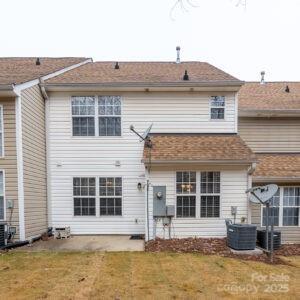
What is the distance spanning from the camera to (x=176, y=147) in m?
9.94

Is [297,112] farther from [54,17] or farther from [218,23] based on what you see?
[54,17]

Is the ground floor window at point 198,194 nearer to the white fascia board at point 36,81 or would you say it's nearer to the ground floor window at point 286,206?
the ground floor window at point 286,206

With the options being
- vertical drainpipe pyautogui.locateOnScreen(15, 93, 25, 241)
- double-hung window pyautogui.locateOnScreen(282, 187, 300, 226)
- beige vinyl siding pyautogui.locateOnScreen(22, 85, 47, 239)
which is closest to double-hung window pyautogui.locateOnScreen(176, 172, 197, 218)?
double-hung window pyautogui.locateOnScreen(282, 187, 300, 226)

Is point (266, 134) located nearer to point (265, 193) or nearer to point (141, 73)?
point (265, 193)

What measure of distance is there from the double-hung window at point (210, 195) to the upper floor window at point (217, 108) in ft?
7.82

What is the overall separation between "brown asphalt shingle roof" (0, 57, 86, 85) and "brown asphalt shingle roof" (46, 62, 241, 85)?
64 cm

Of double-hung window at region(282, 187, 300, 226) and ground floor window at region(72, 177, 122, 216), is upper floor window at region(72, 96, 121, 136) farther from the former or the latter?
double-hung window at region(282, 187, 300, 226)

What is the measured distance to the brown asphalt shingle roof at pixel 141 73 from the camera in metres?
10.7

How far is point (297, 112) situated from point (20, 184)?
10.3 metres

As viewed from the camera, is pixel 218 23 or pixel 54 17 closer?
pixel 218 23

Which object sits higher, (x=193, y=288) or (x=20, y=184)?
(x=20, y=184)

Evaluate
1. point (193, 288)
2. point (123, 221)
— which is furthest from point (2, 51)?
point (193, 288)

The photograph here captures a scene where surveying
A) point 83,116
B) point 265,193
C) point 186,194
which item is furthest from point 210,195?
point 83,116

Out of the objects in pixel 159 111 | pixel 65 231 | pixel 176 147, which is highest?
pixel 159 111
